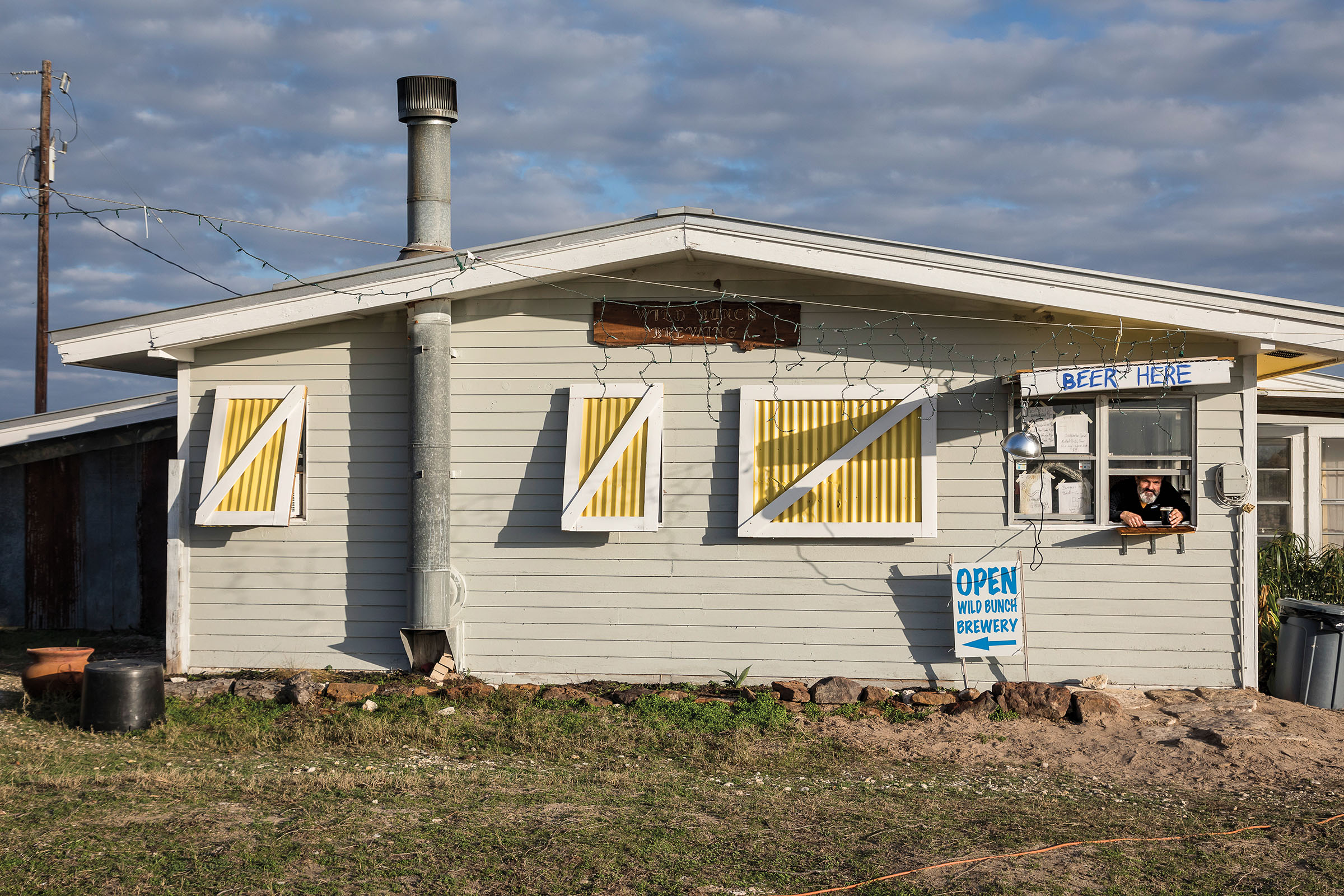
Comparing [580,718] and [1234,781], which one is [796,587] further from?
[1234,781]

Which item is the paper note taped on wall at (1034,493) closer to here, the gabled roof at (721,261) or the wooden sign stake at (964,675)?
the wooden sign stake at (964,675)

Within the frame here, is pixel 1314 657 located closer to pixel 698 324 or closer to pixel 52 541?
pixel 698 324

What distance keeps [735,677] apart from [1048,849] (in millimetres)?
3835

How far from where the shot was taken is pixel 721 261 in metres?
9.11

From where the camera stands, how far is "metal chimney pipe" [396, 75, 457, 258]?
34.0 feet

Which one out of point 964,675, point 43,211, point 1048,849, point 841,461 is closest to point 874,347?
point 841,461

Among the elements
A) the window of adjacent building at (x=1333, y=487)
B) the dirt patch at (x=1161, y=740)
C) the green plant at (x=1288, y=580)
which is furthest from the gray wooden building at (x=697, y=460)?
the window of adjacent building at (x=1333, y=487)

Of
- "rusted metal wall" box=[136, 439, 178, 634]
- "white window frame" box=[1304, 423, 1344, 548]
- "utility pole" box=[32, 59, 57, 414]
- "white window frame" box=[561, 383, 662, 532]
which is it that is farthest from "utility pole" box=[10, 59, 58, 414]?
"white window frame" box=[1304, 423, 1344, 548]

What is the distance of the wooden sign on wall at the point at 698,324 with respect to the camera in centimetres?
909

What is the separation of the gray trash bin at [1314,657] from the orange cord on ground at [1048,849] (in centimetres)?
274

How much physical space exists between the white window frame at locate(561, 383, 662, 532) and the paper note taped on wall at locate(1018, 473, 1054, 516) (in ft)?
10.0

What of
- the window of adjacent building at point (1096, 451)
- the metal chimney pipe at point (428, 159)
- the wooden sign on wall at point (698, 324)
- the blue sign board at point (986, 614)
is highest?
the metal chimney pipe at point (428, 159)

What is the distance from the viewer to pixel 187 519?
376 inches

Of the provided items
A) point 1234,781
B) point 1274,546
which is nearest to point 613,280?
point 1234,781
